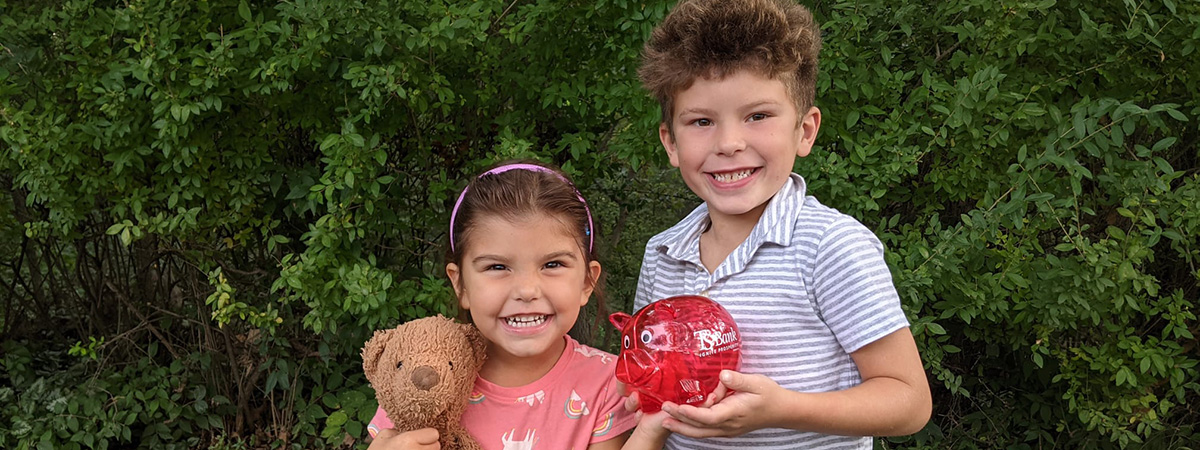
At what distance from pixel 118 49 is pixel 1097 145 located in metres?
3.82

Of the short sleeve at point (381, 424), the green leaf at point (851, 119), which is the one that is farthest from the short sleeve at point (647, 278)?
the green leaf at point (851, 119)

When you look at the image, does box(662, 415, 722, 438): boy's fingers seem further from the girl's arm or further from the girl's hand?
the girl's hand

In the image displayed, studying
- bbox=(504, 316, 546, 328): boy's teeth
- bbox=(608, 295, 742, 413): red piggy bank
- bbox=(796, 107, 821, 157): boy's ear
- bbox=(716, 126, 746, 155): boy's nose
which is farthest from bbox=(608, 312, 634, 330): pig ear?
bbox=(796, 107, 821, 157): boy's ear

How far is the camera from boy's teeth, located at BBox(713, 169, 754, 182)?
200 cm

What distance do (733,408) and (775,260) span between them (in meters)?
0.38

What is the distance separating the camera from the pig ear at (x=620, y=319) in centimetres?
198

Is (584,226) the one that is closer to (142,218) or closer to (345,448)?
(142,218)

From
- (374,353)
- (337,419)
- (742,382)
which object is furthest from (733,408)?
(337,419)

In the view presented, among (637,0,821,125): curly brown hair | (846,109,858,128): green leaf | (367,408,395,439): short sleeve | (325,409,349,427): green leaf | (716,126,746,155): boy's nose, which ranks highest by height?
(637,0,821,125): curly brown hair

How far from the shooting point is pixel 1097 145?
3.15 m

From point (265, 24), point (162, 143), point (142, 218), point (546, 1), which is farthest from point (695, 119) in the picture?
point (142, 218)

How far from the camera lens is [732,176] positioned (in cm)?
201

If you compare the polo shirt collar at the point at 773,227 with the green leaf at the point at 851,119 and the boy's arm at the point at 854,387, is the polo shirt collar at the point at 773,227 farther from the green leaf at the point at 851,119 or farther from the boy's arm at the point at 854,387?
the green leaf at the point at 851,119

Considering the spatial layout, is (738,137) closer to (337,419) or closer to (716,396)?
(716,396)
